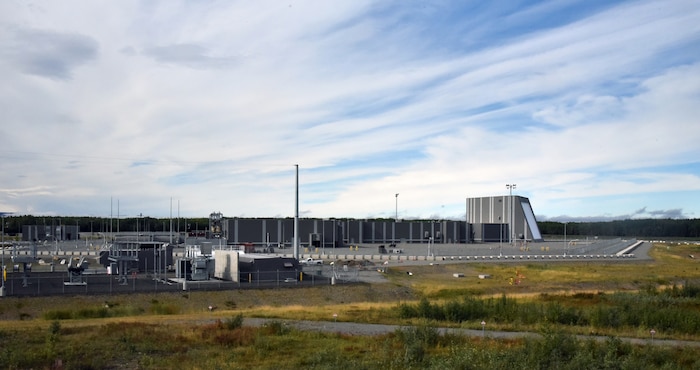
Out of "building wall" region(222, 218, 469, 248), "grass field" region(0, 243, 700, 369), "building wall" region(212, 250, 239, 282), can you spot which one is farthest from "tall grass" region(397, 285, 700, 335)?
"building wall" region(222, 218, 469, 248)

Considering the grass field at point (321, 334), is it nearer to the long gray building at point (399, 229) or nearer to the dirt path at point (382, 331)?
the dirt path at point (382, 331)

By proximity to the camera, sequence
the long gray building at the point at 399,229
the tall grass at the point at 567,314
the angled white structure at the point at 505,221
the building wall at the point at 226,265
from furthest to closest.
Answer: the angled white structure at the point at 505,221 → the long gray building at the point at 399,229 → the building wall at the point at 226,265 → the tall grass at the point at 567,314

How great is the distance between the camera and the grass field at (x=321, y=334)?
65.8 feet

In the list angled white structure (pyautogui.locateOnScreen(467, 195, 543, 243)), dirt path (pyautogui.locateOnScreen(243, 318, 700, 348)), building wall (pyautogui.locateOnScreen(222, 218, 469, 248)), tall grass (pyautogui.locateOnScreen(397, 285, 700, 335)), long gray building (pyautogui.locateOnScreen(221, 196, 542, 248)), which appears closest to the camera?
dirt path (pyautogui.locateOnScreen(243, 318, 700, 348))

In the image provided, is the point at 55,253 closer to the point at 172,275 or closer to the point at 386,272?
the point at 172,275

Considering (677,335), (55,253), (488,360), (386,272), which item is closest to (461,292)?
(386,272)

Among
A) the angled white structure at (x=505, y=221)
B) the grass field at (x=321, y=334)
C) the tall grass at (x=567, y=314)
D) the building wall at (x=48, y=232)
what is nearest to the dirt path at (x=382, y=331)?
the grass field at (x=321, y=334)

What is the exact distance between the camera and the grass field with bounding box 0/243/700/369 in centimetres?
2005

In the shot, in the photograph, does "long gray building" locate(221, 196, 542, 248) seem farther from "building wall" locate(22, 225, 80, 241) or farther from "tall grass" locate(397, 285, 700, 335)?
"tall grass" locate(397, 285, 700, 335)

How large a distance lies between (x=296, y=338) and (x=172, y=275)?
39.9m

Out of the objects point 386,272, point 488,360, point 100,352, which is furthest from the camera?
point 386,272

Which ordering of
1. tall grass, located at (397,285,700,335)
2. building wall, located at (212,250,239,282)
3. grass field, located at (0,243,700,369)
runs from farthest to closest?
building wall, located at (212,250,239,282)
tall grass, located at (397,285,700,335)
grass field, located at (0,243,700,369)

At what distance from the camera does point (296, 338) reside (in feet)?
82.2

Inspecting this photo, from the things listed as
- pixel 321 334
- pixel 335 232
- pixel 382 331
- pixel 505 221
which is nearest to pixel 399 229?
pixel 335 232
